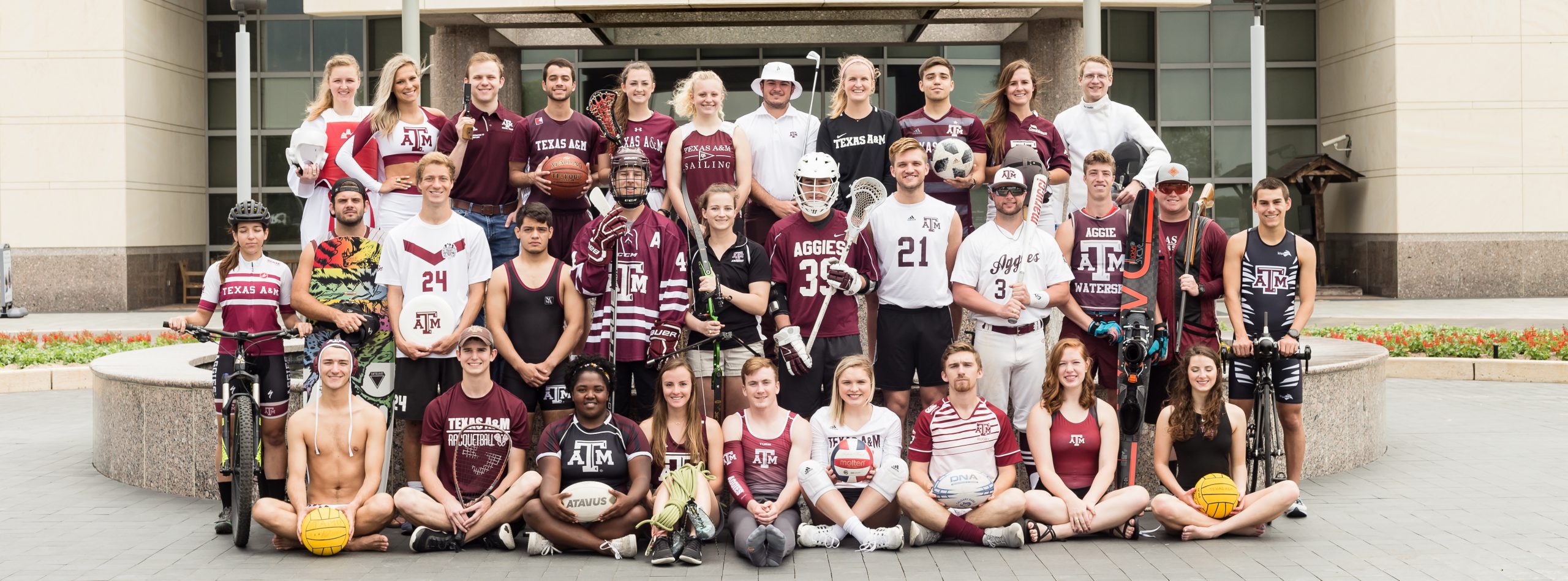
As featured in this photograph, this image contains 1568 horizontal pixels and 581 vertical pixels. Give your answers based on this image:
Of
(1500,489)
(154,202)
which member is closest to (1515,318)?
Answer: (1500,489)

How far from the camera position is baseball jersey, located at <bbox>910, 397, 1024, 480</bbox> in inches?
255

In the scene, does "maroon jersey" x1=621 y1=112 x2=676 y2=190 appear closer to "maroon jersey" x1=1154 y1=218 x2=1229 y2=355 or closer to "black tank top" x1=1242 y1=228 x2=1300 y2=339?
"maroon jersey" x1=1154 y1=218 x2=1229 y2=355

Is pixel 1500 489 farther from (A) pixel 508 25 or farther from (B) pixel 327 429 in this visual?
(A) pixel 508 25

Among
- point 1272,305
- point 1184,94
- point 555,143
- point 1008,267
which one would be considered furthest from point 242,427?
point 1184,94

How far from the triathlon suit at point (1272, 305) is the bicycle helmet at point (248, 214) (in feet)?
17.8

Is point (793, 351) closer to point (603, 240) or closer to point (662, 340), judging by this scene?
point (662, 340)

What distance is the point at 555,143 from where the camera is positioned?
802cm

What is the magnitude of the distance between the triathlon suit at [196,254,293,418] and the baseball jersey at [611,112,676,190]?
233cm

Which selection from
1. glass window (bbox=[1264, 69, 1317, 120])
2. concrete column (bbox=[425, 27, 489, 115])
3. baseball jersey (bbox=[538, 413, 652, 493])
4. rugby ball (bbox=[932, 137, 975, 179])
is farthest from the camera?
glass window (bbox=[1264, 69, 1317, 120])

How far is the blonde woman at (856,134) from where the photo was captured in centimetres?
794

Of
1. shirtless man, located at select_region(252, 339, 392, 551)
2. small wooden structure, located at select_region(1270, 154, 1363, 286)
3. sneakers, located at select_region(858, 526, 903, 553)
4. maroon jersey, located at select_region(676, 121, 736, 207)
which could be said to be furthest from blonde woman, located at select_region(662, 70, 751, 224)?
small wooden structure, located at select_region(1270, 154, 1363, 286)

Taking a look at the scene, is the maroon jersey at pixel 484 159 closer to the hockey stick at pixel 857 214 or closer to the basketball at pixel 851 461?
the hockey stick at pixel 857 214

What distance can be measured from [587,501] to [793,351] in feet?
4.74

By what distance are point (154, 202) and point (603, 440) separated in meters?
19.2
